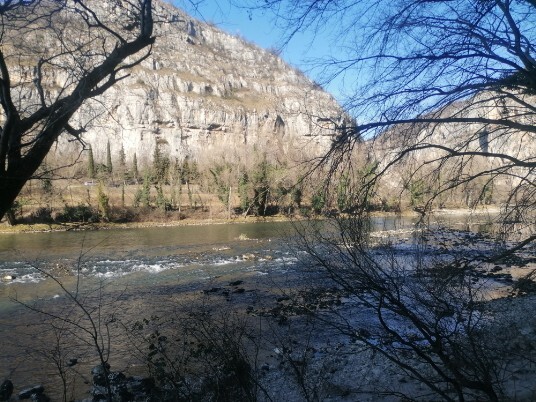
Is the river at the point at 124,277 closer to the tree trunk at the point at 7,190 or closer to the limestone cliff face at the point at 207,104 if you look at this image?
the tree trunk at the point at 7,190

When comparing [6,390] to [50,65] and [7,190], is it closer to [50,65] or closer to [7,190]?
[7,190]

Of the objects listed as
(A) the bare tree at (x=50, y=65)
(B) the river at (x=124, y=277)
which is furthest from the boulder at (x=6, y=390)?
(A) the bare tree at (x=50, y=65)

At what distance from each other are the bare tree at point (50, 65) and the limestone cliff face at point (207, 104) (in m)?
0.27

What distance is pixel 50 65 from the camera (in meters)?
3.91

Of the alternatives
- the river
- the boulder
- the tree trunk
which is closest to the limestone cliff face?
the tree trunk

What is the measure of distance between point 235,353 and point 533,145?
14.4 ft

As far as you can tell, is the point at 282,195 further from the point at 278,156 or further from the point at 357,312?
the point at 357,312

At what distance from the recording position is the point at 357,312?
31.0ft

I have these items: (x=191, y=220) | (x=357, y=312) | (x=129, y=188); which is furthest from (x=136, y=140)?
(x=357, y=312)

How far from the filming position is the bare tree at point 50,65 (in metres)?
2.98

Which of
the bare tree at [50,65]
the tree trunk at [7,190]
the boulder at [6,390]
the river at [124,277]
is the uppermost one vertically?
the bare tree at [50,65]

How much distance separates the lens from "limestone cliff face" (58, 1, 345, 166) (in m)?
3.78

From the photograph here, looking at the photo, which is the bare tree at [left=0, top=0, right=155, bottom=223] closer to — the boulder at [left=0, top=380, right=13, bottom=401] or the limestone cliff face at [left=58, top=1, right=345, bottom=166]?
the limestone cliff face at [left=58, top=1, right=345, bottom=166]

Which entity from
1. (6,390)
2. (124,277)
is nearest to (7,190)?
(6,390)
